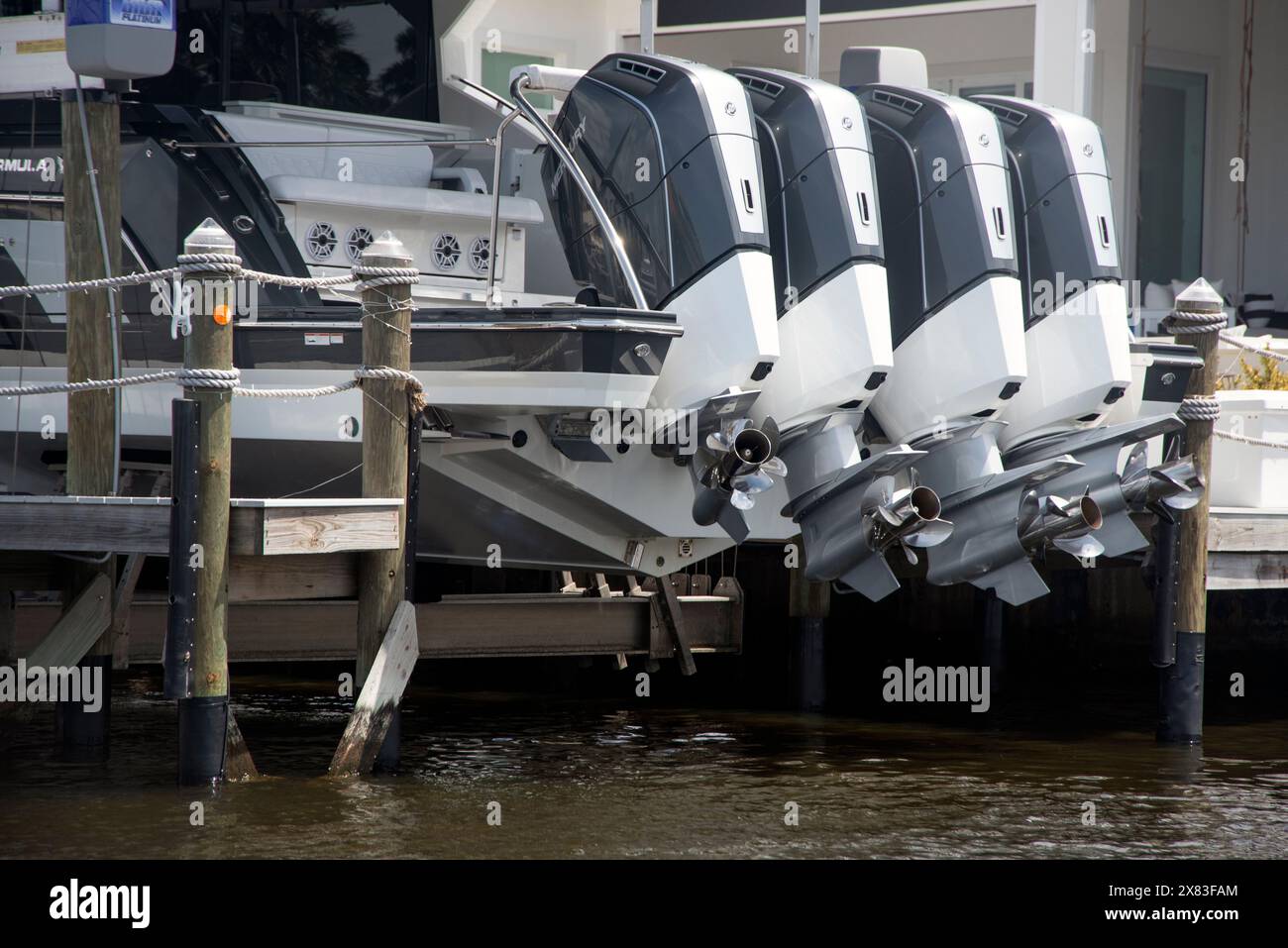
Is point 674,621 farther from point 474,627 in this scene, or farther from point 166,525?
point 166,525

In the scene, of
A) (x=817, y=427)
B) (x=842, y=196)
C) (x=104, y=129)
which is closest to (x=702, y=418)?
(x=817, y=427)

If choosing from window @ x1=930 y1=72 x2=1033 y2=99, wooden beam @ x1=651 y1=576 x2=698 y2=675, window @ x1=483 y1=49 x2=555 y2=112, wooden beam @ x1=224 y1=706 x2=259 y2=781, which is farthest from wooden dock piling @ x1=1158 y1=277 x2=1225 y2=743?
window @ x1=930 y1=72 x2=1033 y2=99

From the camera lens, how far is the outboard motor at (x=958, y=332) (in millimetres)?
8227

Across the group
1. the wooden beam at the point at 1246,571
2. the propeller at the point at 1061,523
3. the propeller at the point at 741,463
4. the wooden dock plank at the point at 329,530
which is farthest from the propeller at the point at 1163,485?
the wooden dock plank at the point at 329,530

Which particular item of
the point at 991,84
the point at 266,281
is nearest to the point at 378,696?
the point at 266,281

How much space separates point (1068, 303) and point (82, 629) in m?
4.53

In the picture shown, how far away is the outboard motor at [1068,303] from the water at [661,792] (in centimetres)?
122

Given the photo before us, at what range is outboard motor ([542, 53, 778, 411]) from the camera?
26.2 feet

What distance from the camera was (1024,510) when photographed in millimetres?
8078

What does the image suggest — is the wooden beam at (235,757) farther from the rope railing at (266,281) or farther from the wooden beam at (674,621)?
the wooden beam at (674,621)

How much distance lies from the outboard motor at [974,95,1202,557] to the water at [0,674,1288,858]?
122 cm

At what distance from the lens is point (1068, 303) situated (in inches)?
347

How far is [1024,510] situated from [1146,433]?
26.8 inches
